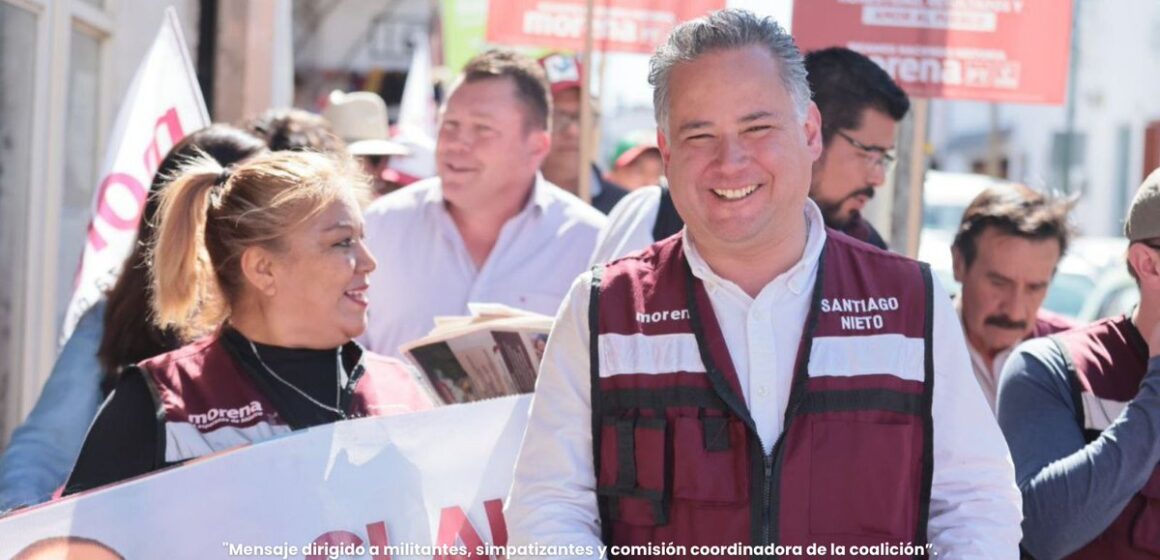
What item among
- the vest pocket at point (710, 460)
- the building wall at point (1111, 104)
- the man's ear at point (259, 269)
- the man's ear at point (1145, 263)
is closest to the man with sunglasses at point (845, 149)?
the man's ear at point (1145, 263)

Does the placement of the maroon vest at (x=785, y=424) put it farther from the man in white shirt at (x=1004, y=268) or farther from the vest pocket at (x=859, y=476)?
the man in white shirt at (x=1004, y=268)

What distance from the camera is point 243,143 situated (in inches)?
171

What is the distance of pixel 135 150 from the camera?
485cm

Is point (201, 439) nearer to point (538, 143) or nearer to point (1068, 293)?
point (538, 143)

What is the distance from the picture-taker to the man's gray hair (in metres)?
2.73

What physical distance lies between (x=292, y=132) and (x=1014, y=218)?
2425 mm

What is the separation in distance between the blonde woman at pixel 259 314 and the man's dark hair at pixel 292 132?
1170mm

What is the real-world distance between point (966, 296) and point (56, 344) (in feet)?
11.7

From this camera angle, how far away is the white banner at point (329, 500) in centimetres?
287

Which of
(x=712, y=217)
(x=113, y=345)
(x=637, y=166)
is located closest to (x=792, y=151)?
(x=712, y=217)

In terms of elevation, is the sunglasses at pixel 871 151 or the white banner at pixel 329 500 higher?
the sunglasses at pixel 871 151

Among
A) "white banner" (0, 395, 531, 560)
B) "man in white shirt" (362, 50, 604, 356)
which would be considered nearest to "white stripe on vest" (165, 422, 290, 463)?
"white banner" (0, 395, 531, 560)

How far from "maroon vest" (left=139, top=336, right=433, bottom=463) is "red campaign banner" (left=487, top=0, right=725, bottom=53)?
3.19 metres

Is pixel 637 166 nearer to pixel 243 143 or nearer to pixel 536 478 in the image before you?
pixel 243 143
